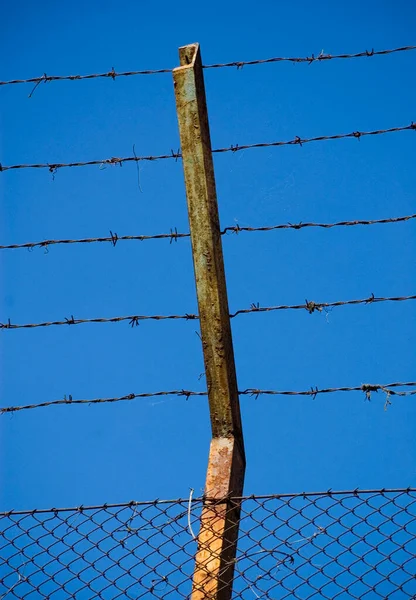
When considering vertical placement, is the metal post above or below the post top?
below

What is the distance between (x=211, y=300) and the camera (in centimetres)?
302

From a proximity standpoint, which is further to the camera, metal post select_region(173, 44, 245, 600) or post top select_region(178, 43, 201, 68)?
post top select_region(178, 43, 201, 68)

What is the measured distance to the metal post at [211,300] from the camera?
290 centimetres

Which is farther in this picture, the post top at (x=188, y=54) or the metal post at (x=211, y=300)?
the post top at (x=188, y=54)

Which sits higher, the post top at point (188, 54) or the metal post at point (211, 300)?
the post top at point (188, 54)

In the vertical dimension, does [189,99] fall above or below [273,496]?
above

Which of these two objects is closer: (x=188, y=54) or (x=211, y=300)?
(x=211, y=300)

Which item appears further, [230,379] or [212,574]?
[230,379]

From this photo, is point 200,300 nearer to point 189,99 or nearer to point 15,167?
point 189,99

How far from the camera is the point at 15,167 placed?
3.39 meters

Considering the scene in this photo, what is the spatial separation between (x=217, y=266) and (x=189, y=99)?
0.56 metres

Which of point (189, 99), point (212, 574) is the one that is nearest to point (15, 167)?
point (189, 99)

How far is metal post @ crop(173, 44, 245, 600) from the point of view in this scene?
290 centimetres

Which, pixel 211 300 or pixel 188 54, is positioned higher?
pixel 188 54
